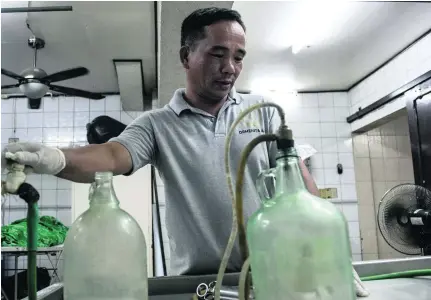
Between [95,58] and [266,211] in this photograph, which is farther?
[95,58]

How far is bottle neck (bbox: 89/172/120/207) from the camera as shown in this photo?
18.6 inches

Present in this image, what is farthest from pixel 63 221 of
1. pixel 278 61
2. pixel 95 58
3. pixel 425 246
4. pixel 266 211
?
pixel 266 211

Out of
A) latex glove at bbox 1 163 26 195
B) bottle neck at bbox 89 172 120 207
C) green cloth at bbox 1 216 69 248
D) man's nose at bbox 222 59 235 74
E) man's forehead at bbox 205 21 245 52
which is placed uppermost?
man's forehead at bbox 205 21 245 52

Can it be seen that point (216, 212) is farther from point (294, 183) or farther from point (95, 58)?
point (95, 58)

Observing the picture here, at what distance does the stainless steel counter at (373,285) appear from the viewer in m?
0.81

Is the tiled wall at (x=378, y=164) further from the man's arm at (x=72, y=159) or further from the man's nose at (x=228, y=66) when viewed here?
the man's arm at (x=72, y=159)

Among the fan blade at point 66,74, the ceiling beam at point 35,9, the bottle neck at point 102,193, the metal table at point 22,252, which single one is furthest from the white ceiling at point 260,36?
the bottle neck at point 102,193

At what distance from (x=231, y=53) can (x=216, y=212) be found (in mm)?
456

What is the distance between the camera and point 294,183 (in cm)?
45

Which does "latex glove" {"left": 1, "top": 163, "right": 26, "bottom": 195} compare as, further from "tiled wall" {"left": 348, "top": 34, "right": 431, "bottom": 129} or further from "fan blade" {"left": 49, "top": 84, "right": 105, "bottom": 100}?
"tiled wall" {"left": 348, "top": 34, "right": 431, "bottom": 129}

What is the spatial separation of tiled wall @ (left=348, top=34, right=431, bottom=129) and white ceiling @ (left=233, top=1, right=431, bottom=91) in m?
0.09

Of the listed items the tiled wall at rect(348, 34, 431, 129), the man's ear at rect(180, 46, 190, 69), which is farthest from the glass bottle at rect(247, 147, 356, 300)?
the tiled wall at rect(348, 34, 431, 129)

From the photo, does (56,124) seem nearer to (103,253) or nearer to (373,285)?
(373,285)

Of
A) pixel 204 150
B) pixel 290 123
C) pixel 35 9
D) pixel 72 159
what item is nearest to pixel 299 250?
pixel 72 159
